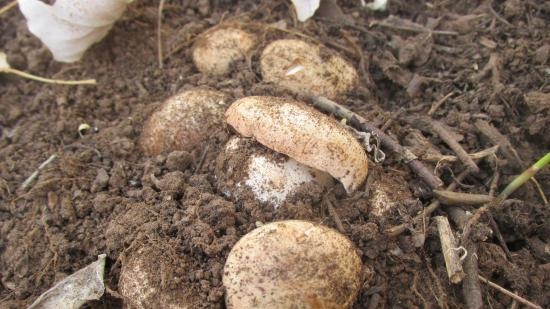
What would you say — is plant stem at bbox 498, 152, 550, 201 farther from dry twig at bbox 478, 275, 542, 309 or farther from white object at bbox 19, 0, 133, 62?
white object at bbox 19, 0, 133, 62

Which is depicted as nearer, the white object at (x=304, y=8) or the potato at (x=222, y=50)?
the potato at (x=222, y=50)

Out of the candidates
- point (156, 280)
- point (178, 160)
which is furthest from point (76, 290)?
point (178, 160)

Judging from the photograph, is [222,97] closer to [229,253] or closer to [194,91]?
[194,91]

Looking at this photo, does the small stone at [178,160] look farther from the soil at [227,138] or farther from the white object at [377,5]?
the white object at [377,5]

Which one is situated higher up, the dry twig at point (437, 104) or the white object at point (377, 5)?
the white object at point (377, 5)

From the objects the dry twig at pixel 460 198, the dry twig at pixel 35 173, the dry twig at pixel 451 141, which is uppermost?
the dry twig at pixel 451 141

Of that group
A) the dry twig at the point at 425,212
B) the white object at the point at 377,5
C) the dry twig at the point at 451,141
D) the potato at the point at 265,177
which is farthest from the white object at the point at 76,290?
the white object at the point at 377,5
